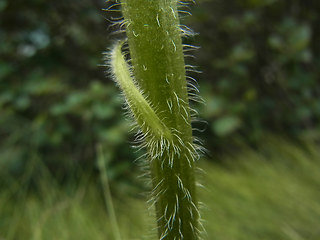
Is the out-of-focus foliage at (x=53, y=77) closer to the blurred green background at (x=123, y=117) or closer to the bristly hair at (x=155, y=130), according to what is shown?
the blurred green background at (x=123, y=117)

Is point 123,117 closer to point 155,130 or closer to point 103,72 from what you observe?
point 103,72

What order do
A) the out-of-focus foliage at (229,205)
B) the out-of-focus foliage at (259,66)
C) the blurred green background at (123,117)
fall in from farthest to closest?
1. the out-of-focus foliage at (259,66)
2. the blurred green background at (123,117)
3. the out-of-focus foliage at (229,205)

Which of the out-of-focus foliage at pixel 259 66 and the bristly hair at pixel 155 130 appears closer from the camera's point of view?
the bristly hair at pixel 155 130

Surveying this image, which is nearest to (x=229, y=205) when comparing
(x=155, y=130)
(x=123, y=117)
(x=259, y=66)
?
(x=123, y=117)

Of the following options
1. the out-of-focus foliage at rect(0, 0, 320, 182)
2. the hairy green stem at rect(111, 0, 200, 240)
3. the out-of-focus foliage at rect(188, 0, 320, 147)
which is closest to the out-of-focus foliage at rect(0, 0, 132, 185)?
the out-of-focus foliage at rect(0, 0, 320, 182)

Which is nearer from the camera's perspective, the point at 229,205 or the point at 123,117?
the point at 229,205

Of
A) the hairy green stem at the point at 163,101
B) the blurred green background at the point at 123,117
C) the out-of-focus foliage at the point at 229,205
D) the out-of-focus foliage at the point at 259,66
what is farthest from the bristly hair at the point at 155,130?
the out-of-focus foliage at the point at 259,66

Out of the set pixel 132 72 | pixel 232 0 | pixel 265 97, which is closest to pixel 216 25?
pixel 232 0
